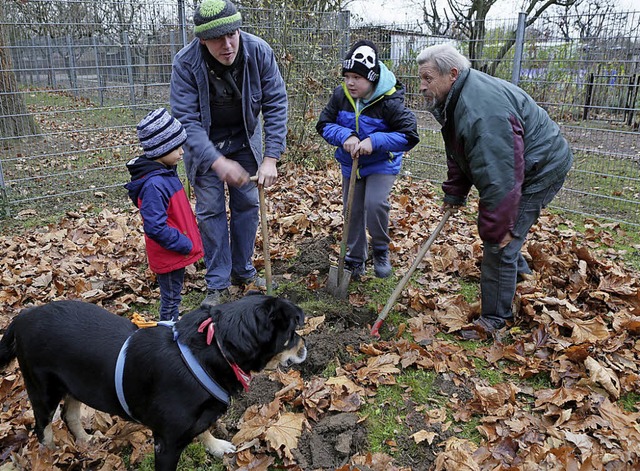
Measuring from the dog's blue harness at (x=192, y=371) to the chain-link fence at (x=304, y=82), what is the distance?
225 inches

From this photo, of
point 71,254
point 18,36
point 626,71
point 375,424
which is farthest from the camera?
point 18,36

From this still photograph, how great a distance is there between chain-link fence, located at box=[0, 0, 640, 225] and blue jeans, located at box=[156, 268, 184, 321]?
4.58 metres

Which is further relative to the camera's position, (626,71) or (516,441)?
(626,71)

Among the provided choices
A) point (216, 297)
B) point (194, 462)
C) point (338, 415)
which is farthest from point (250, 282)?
point (194, 462)

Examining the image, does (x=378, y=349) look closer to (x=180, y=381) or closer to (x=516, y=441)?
(x=516, y=441)

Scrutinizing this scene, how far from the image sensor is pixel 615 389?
3.20 metres

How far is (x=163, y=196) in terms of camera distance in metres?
3.54

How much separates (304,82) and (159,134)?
6.45 metres

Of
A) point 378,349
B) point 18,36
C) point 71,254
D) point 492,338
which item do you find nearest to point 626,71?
point 492,338

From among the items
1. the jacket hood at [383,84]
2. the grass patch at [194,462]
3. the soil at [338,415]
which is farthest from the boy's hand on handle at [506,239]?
the grass patch at [194,462]

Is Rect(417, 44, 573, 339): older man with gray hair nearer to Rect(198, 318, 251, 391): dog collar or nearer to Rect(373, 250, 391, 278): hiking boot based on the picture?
Rect(373, 250, 391, 278): hiking boot

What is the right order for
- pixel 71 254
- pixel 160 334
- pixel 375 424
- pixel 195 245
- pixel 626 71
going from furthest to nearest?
pixel 626 71
pixel 71 254
pixel 195 245
pixel 375 424
pixel 160 334

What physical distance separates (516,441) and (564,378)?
0.80 meters

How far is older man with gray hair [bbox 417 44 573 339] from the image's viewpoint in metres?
3.29
